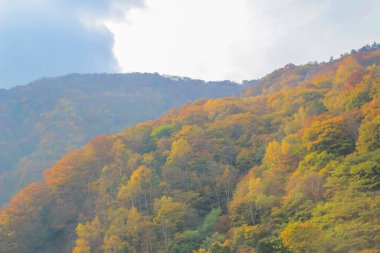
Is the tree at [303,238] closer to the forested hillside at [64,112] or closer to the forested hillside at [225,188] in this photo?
the forested hillside at [225,188]

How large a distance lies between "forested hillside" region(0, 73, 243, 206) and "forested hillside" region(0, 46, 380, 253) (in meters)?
35.7

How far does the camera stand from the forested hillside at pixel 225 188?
113ft

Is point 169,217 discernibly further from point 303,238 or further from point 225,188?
point 303,238

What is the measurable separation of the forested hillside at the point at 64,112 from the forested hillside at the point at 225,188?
117ft

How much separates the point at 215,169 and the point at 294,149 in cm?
1181

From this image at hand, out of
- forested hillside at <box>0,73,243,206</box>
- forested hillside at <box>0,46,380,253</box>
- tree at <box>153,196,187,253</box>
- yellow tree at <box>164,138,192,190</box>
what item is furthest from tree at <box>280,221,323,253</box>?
forested hillside at <box>0,73,243,206</box>

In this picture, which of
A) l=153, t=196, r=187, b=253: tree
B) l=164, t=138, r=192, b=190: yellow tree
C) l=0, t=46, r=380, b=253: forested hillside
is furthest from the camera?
l=164, t=138, r=192, b=190: yellow tree

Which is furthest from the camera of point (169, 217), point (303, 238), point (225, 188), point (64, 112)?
point (64, 112)

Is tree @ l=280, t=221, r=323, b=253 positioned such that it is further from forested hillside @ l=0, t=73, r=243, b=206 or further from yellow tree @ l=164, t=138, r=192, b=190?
forested hillside @ l=0, t=73, r=243, b=206

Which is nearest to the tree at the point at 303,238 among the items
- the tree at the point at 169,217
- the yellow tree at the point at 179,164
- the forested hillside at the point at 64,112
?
the tree at the point at 169,217

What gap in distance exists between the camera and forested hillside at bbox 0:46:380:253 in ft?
113

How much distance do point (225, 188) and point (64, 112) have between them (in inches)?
A: 4053

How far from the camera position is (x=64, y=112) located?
143 m

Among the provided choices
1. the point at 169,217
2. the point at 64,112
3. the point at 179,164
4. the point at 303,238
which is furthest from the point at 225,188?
the point at 64,112
